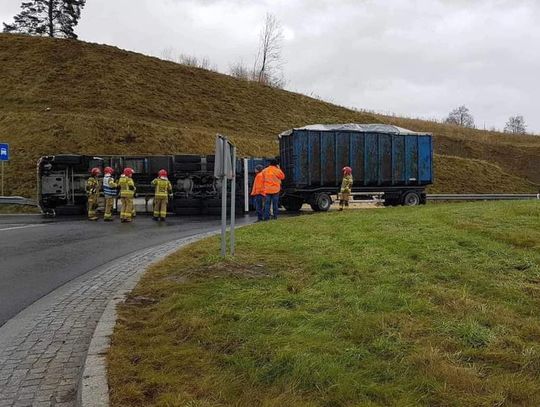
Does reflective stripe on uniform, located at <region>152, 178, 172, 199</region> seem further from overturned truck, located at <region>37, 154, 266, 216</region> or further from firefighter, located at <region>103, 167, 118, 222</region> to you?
overturned truck, located at <region>37, 154, 266, 216</region>

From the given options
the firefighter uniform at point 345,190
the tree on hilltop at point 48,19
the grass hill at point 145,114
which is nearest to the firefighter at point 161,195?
the firefighter uniform at point 345,190

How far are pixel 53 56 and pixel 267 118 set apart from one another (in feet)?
49.5

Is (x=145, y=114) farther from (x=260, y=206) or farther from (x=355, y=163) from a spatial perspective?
(x=260, y=206)

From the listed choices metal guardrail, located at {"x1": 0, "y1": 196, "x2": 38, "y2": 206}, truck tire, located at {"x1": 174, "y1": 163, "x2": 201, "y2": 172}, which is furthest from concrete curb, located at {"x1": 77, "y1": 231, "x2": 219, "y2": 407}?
metal guardrail, located at {"x1": 0, "y1": 196, "x2": 38, "y2": 206}

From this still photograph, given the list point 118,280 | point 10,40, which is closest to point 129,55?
point 10,40

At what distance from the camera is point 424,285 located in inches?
213

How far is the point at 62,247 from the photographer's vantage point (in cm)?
1091

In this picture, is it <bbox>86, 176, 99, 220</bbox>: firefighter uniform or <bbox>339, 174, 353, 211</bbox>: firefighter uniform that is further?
<bbox>339, 174, 353, 211</bbox>: firefighter uniform

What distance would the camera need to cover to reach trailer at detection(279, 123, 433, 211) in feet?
64.1

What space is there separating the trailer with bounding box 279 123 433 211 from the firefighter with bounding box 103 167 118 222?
21.0ft

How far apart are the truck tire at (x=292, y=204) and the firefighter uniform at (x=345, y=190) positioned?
206cm

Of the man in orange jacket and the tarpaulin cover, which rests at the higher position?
the tarpaulin cover

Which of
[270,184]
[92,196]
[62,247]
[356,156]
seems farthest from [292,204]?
[62,247]

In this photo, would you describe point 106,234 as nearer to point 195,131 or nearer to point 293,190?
point 293,190
